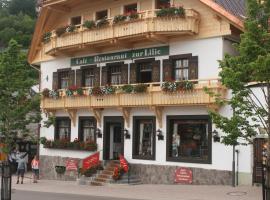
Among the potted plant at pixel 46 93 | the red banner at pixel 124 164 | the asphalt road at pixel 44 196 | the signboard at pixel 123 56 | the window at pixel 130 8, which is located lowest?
the asphalt road at pixel 44 196

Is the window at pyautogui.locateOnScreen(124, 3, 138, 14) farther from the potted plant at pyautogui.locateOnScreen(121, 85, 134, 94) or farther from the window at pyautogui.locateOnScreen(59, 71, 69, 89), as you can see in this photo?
the window at pyautogui.locateOnScreen(59, 71, 69, 89)

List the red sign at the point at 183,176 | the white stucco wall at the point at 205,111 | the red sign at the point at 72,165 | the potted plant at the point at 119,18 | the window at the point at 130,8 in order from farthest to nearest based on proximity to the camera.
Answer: the red sign at the point at 72,165, the window at the point at 130,8, the potted plant at the point at 119,18, the red sign at the point at 183,176, the white stucco wall at the point at 205,111

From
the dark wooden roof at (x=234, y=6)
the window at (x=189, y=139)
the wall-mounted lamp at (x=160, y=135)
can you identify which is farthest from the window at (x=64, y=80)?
the dark wooden roof at (x=234, y=6)

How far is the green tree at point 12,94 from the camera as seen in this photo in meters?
20.8

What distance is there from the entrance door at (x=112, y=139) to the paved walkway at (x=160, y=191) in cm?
277

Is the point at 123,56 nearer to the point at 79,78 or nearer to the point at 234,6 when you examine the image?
the point at 79,78

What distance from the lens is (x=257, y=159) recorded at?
72.3ft

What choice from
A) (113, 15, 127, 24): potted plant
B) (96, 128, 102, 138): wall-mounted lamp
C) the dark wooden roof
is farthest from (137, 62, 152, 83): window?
the dark wooden roof

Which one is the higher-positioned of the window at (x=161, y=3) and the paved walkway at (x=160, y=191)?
the window at (x=161, y=3)

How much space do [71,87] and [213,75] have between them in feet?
31.0

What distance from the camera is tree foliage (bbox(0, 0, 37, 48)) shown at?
71.1 meters

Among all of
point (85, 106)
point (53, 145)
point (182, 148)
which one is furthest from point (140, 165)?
point (53, 145)

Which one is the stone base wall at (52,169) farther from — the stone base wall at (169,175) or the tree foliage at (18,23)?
the tree foliage at (18,23)

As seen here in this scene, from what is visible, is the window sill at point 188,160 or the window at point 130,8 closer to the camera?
the window sill at point 188,160
